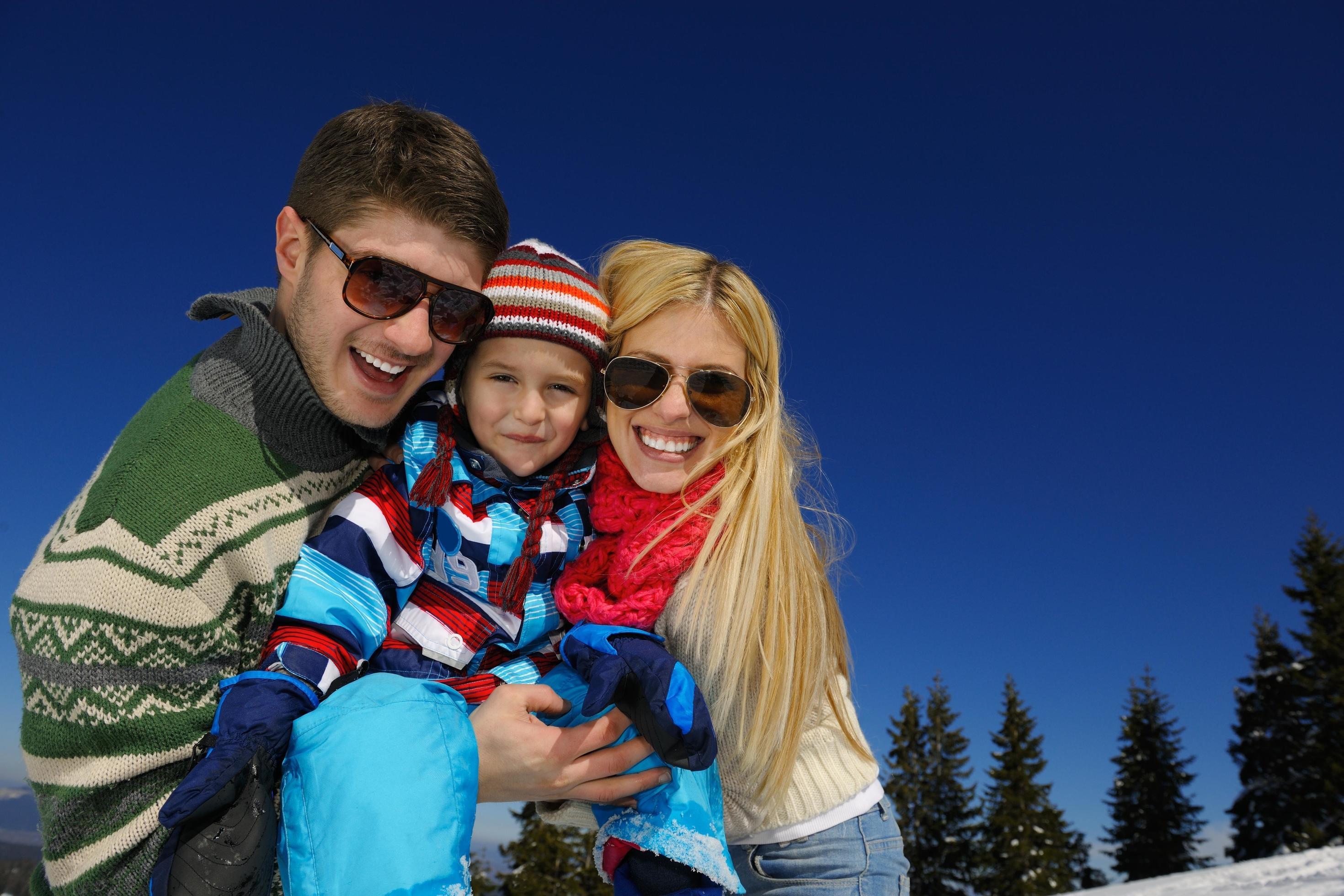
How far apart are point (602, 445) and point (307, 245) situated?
5.15 feet

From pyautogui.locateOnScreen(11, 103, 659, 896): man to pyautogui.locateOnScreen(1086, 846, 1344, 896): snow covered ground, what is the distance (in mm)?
15293

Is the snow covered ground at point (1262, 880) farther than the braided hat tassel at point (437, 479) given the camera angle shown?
Yes

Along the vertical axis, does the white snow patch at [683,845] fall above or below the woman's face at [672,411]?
below

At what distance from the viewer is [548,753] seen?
9.88 ft

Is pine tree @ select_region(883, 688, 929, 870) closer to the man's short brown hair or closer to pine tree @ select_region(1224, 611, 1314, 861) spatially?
pine tree @ select_region(1224, 611, 1314, 861)

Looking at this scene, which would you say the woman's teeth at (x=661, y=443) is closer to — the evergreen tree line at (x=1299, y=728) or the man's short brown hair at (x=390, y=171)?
the man's short brown hair at (x=390, y=171)

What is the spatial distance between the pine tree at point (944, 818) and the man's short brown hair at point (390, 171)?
37.8m

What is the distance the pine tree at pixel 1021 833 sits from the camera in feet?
106

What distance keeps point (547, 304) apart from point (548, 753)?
6.29 ft

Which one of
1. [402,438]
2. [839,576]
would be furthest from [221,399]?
[839,576]

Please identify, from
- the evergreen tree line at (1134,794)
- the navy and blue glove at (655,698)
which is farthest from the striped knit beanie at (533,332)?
the evergreen tree line at (1134,794)

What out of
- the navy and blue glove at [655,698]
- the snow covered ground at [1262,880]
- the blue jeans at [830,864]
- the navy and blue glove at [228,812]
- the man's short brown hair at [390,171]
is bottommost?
the snow covered ground at [1262,880]

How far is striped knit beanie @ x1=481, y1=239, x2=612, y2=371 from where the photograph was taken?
3.71 metres

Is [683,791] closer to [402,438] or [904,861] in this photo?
[904,861]
